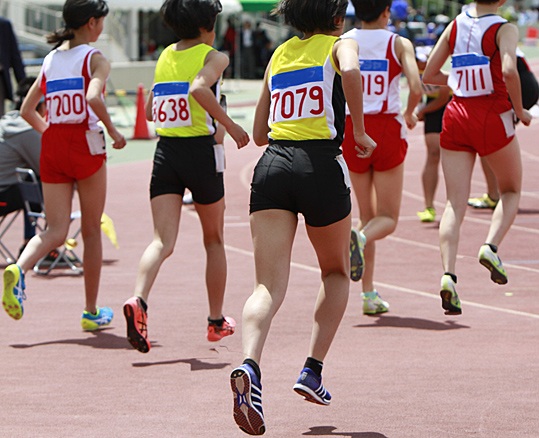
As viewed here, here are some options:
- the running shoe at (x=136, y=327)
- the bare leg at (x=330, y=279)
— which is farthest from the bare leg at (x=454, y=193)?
the running shoe at (x=136, y=327)

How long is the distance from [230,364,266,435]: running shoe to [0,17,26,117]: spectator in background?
854 centimetres

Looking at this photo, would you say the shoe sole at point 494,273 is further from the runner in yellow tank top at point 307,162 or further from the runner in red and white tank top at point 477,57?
the runner in yellow tank top at point 307,162

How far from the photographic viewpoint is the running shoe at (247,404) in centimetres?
385

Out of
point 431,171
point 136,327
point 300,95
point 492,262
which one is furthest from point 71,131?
point 431,171

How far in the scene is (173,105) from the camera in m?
5.85

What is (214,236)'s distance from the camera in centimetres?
616

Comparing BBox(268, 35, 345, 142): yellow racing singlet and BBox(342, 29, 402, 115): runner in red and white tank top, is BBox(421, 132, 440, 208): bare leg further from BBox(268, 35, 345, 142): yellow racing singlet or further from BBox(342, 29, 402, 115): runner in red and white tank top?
BBox(268, 35, 345, 142): yellow racing singlet

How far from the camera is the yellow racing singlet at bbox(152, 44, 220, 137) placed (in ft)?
19.2

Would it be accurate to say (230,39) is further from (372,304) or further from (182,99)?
(182,99)

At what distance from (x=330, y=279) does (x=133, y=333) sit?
135cm

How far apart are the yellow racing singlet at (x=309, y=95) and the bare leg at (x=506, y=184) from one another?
2415mm

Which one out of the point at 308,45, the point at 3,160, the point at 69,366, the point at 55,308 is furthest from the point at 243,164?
the point at 308,45

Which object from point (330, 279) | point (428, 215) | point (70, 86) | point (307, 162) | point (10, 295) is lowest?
point (428, 215)

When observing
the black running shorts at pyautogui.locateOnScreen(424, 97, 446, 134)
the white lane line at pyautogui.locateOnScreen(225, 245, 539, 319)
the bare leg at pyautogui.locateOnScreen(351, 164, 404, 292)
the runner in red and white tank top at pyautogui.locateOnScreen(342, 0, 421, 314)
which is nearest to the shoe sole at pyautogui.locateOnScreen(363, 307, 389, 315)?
the bare leg at pyautogui.locateOnScreen(351, 164, 404, 292)
